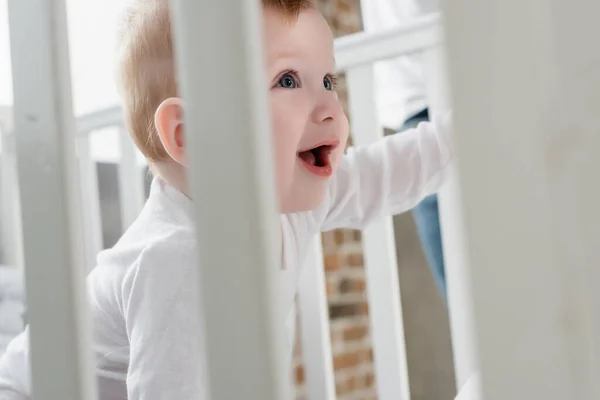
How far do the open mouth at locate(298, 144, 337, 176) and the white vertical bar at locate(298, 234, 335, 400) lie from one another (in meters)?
0.31

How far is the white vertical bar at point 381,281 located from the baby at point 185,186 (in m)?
0.08

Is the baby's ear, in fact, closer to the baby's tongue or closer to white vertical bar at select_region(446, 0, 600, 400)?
the baby's tongue

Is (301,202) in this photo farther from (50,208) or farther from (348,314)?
(348,314)

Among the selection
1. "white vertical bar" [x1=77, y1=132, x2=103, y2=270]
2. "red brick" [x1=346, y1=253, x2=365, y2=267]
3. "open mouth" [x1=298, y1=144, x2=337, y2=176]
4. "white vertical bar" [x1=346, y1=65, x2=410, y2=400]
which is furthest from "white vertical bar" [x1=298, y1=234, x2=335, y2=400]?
"red brick" [x1=346, y1=253, x2=365, y2=267]

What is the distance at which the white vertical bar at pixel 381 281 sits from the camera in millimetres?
1014

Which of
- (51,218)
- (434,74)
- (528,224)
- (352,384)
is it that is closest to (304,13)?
(434,74)

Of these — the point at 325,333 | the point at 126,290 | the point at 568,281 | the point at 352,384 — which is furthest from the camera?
the point at 352,384

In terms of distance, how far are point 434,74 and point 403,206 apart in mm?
179

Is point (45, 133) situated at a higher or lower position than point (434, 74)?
lower

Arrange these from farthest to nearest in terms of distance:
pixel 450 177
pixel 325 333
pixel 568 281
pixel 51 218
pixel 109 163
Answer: pixel 109 163 → pixel 325 333 → pixel 450 177 → pixel 51 218 → pixel 568 281

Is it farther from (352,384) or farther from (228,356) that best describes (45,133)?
(352,384)

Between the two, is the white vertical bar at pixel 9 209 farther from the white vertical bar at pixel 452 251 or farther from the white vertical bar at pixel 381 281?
the white vertical bar at pixel 452 251

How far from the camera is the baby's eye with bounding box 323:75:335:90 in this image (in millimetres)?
784

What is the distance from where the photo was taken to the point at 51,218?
1.46ft
